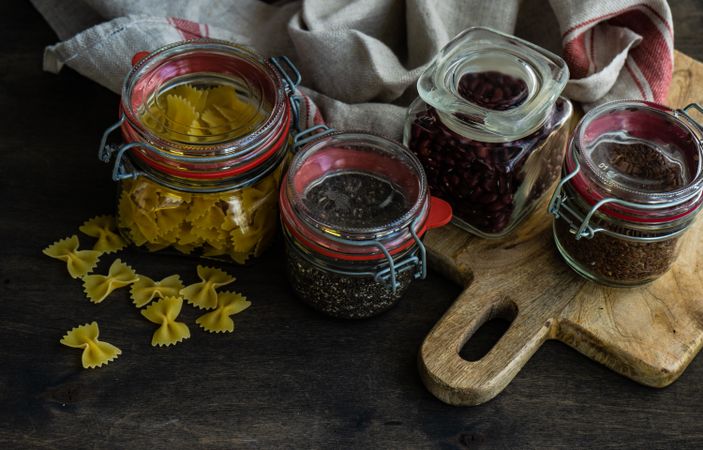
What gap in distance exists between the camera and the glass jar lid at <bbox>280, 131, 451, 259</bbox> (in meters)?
1.18

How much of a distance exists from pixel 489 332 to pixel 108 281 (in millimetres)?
576

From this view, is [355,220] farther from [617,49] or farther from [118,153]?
[617,49]

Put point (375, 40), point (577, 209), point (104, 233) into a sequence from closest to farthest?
point (577, 209) → point (104, 233) → point (375, 40)

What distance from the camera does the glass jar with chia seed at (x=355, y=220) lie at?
1.18 meters

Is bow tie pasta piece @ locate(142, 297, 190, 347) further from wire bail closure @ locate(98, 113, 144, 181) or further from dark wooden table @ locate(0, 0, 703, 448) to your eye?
wire bail closure @ locate(98, 113, 144, 181)

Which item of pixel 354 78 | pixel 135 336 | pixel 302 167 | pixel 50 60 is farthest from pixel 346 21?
pixel 135 336

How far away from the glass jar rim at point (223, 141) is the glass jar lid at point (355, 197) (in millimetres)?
56

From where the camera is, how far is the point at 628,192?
3.90ft

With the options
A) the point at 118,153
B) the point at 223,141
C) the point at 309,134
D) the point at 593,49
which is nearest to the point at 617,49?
the point at 593,49

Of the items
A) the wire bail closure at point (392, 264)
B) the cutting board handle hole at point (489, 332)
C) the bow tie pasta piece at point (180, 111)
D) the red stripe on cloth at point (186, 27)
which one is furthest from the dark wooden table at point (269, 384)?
the red stripe on cloth at point (186, 27)

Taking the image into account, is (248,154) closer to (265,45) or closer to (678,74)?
(265,45)

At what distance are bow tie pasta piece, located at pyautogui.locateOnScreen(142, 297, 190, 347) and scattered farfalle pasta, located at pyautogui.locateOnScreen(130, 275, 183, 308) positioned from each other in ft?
0.04

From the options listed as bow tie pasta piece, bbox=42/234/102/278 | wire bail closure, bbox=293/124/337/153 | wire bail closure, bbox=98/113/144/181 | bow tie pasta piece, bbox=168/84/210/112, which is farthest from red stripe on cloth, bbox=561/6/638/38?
bow tie pasta piece, bbox=42/234/102/278

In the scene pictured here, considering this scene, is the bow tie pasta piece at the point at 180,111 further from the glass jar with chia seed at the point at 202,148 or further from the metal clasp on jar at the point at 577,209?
the metal clasp on jar at the point at 577,209
